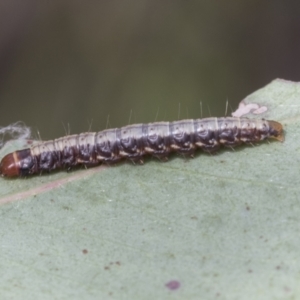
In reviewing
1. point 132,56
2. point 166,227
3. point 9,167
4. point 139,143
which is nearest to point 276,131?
point 139,143

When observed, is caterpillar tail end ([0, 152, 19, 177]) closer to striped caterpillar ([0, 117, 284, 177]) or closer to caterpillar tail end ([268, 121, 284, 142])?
striped caterpillar ([0, 117, 284, 177])

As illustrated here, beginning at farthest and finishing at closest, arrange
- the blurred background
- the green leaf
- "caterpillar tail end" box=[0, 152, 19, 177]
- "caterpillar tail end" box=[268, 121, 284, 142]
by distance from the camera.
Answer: the blurred background, "caterpillar tail end" box=[0, 152, 19, 177], "caterpillar tail end" box=[268, 121, 284, 142], the green leaf

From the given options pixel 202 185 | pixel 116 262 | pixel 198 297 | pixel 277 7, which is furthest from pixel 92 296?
pixel 277 7

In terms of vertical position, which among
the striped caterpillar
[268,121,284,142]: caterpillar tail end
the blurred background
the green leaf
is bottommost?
the green leaf

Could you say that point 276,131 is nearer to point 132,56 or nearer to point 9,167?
point 9,167

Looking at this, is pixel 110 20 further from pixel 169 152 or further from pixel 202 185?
pixel 202 185

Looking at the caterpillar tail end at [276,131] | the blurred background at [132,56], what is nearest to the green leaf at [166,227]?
the caterpillar tail end at [276,131]

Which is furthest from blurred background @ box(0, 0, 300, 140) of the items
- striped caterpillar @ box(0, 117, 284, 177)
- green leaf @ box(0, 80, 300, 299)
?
green leaf @ box(0, 80, 300, 299)
